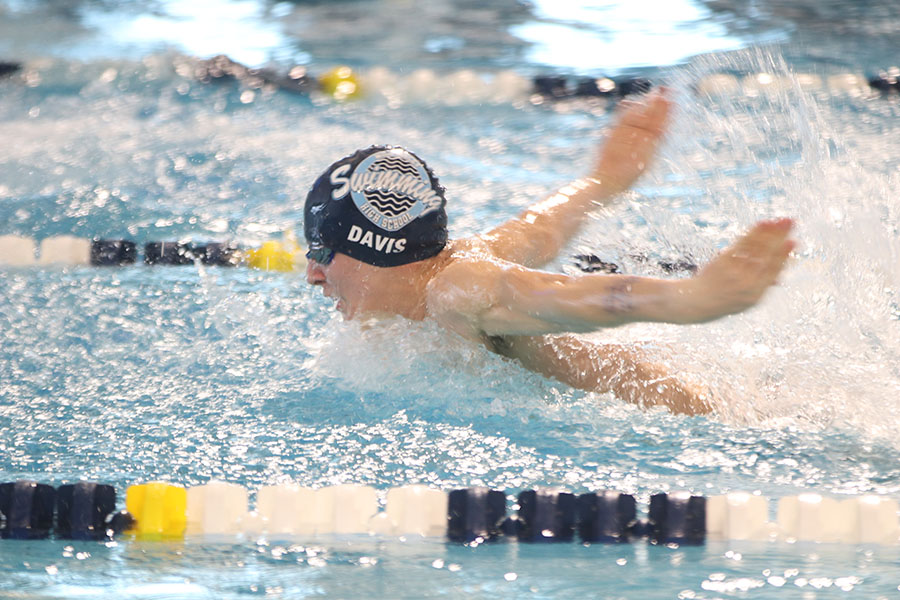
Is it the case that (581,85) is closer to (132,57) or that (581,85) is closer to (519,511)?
(132,57)

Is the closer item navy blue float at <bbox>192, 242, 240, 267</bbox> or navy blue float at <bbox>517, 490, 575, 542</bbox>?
navy blue float at <bbox>517, 490, 575, 542</bbox>

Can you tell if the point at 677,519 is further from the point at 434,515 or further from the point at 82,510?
the point at 82,510

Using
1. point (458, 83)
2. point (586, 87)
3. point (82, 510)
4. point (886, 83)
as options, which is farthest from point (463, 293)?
point (886, 83)

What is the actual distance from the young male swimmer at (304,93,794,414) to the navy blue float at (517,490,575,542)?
32 cm

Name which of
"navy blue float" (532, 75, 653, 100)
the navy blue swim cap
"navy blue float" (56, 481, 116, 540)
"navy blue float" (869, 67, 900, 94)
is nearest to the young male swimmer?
the navy blue swim cap

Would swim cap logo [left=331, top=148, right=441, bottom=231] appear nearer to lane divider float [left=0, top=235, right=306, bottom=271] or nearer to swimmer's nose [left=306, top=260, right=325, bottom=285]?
swimmer's nose [left=306, top=260, right=325, bottom=285]

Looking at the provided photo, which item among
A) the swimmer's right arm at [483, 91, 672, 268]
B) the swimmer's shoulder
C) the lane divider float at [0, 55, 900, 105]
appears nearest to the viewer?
the swimmer's shoulder

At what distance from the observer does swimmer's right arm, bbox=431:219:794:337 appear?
1665mm

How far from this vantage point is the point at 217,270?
3.40 meters

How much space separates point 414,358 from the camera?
92.0 inches

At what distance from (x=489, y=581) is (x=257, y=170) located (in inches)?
112

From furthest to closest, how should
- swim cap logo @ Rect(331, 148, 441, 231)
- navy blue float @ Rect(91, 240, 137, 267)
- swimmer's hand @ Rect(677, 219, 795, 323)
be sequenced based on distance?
navy blue float @ Rect(91, 240, 137, 267) < swim cap logo @ Rect(331, 148, 441, 231) < swimmer's hand @ Rect(677, 219, 795, 323)

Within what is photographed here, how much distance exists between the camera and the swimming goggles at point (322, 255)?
2.30 m

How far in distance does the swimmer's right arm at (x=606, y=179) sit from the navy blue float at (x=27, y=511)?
1210 mm
